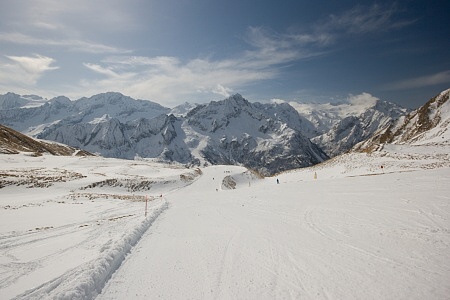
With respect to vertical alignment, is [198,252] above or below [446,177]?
below

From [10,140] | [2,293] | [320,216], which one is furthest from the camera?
[10,140]

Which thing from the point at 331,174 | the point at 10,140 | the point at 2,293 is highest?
the point at 10,140

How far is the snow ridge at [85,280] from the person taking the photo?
6598 mm

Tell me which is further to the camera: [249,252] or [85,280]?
[249,252]

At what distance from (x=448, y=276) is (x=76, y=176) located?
1845 inches

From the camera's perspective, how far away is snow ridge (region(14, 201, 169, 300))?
660 centimetres

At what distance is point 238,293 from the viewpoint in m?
6.79

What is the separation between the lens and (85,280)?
7184mm

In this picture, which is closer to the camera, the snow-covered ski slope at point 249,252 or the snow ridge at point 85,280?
the snow ridge at point 85,280

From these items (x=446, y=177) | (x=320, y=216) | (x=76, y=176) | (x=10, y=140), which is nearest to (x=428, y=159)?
(x=446, y=177)

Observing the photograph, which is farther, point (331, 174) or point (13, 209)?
point (331, 174)

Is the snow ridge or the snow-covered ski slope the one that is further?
the snow-covered ski slope

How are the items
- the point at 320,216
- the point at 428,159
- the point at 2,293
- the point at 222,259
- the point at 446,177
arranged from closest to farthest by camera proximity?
the point at 2,293 < the point at 222,259 < the point at 320,216 < the point at 446,177 < the point at 428,159

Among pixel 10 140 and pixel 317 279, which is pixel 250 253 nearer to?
pixel 317 279
